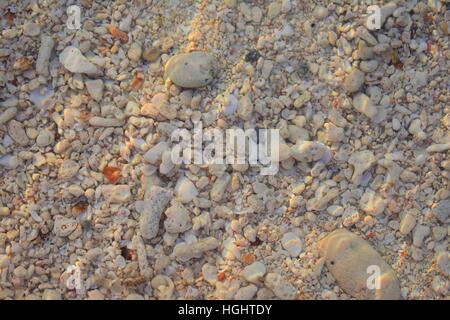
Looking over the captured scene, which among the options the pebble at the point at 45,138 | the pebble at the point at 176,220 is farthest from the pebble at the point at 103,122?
the pebble at the point at 176,220

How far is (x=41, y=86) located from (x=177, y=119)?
0.51 metres

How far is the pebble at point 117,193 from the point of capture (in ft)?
5.82

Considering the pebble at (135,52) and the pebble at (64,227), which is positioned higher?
the pebble at (135,52)

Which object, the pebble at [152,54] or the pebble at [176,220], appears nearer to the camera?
the pebble at [176,220]

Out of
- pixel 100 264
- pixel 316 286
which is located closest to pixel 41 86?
pixel 100 264

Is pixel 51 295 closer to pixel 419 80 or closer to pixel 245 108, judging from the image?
pixel 245 108

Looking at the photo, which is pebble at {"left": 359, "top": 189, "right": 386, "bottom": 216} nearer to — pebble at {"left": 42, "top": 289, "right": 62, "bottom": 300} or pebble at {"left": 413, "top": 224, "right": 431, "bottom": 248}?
pebble at {"left": 413, "top": 224, "right": 431, "bottom": 248}

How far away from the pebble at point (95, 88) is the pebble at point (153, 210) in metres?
0.39

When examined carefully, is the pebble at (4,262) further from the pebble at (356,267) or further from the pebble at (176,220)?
the pebble at (356,267)

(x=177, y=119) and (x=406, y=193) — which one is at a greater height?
(x=177, y=119)

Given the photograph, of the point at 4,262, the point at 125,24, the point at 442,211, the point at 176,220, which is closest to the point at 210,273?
the point at 176,220

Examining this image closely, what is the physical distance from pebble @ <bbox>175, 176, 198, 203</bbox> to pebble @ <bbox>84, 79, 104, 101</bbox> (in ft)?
1.41

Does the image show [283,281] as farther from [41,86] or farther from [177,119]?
[41,86]

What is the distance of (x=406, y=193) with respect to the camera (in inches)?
69.7
